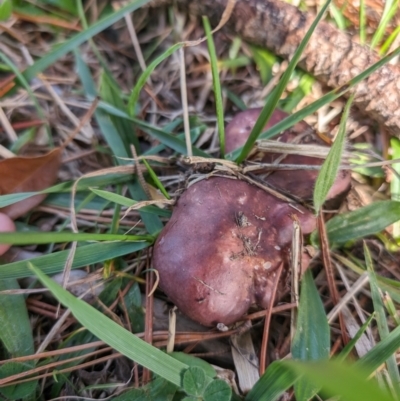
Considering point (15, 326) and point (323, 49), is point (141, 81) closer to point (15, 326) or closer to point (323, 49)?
point (323, 49)

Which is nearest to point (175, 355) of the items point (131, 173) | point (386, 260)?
point (131, 173)

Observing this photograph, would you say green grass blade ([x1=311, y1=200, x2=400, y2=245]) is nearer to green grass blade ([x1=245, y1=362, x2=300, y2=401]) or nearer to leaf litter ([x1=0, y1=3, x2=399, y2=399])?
leaf litter ([x1=0, y1=3, x2=399, y2=399])

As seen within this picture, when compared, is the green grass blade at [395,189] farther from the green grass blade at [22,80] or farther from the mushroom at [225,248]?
the green grass blade at [22,80]

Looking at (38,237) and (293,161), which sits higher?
(293,161)

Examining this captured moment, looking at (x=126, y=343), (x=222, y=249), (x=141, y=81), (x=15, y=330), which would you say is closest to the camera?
(x=126, y=343)

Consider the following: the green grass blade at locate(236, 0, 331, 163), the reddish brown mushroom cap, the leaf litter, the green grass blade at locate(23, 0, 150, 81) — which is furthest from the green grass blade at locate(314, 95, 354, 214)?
the green grass blade at locate(23, 0, 150, 81)

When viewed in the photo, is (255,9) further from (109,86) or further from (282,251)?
(282,251)

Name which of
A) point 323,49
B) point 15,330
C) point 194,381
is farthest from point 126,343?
point 323,49
